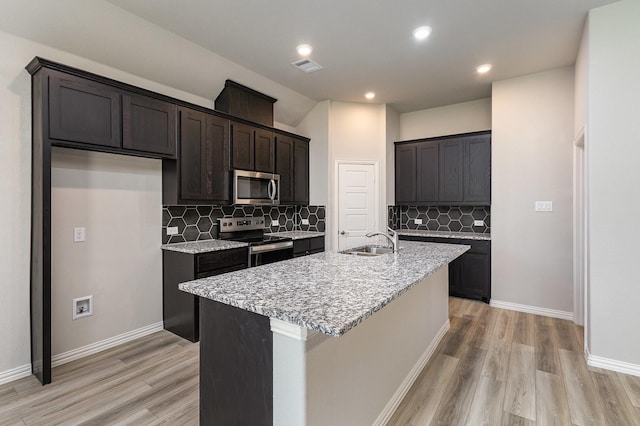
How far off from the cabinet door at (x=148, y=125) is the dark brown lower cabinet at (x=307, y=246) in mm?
1833

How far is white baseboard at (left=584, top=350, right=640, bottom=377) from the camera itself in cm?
232

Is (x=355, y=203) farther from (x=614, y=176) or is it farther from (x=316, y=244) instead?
(x=614, y=176)

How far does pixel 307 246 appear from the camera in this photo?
427 cm

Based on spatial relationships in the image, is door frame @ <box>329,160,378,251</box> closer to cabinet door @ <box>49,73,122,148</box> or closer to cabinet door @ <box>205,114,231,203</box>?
cabinet door @ <box>205,114,231,203</box>

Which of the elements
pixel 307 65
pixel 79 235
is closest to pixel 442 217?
pixel 307 65

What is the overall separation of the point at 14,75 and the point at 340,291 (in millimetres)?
2767

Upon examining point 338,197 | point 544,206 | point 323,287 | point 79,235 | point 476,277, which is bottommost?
point 476,277

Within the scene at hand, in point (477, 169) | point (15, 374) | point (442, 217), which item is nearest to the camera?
point (15, 374)

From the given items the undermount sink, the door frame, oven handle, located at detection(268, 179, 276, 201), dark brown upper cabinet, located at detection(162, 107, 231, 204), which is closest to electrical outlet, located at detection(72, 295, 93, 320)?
dark brown upper cabinet, located at detection(162, 107, 231, 204)

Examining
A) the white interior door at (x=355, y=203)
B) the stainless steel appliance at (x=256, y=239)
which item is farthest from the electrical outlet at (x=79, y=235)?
the white interior door at (x=355, y=203)

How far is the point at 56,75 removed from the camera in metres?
2.26

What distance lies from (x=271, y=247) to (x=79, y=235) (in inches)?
69.5

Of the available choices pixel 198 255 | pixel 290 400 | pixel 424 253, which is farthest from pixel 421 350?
pixel 198 255

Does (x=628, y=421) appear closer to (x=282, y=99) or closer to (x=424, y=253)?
(x=424, y=253)
